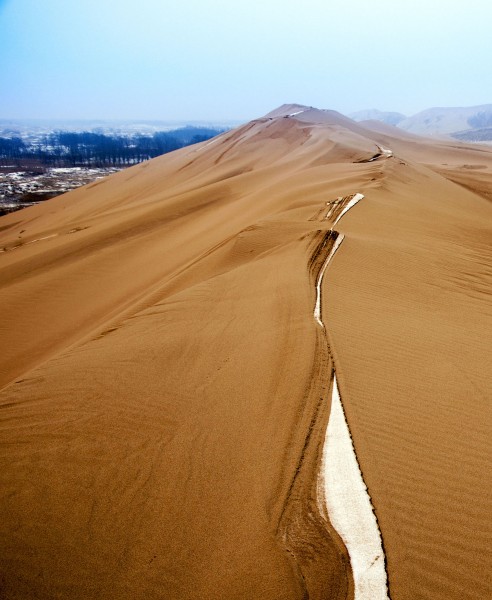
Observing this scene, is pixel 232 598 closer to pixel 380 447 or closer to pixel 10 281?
pixel 380 447

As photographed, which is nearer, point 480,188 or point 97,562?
point 97,562

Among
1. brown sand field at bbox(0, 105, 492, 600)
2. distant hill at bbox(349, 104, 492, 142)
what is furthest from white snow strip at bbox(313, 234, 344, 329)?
distant hill at bbox(349, 104, 492, 142)

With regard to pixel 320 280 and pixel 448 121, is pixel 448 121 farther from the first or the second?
pixel 320 280

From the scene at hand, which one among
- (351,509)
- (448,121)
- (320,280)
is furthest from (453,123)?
(351,509)

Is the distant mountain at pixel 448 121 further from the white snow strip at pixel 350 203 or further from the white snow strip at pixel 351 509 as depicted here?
the white snow strip at pixel 351 509

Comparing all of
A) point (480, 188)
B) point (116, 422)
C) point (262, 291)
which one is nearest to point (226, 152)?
point (480, 188)

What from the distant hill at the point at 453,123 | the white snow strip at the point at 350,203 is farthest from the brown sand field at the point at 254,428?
the distant hill at the point at 453,123

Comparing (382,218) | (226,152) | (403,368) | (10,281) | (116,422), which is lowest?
(10,281)

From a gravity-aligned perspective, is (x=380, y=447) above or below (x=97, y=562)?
above
